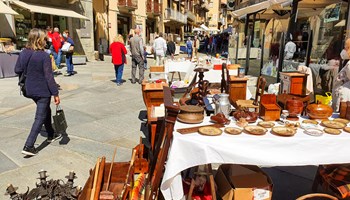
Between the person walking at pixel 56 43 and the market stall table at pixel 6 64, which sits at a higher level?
the person walking at pixel 56 43

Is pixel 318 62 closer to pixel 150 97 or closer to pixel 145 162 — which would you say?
pixel 150 97

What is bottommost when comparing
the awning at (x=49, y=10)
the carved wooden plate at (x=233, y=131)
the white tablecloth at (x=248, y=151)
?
the white tablecloth at (x=248, y=151)

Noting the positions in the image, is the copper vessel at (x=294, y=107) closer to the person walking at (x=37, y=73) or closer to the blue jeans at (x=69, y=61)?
the person walking at (x=37, y=73)

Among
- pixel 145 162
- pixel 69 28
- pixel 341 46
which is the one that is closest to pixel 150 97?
pixel 145 162

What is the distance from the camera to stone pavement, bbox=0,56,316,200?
3.07 m

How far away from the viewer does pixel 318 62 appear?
671 cm

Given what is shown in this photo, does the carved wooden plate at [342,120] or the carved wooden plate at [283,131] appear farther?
the carved wooden plate at [342,120]

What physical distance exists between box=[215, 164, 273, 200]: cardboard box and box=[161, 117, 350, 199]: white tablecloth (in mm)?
306

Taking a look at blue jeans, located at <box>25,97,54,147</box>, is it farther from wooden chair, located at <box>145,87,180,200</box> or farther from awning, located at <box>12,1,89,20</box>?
awning, located at <box>12,1,89,20</box>

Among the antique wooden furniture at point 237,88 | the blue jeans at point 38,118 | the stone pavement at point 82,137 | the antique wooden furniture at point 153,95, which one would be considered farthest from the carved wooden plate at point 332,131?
the blue jeans at point 38,118

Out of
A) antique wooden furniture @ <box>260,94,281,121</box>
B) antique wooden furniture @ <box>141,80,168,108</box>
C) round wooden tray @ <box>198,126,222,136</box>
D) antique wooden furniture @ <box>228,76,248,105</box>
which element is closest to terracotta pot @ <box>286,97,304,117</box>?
antique wooden furniture @ <box>260,94,281,121</box>

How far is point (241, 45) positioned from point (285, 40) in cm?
362

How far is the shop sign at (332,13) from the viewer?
6.23 metres

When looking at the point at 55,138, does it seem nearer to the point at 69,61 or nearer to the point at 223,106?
the point at 223,106
